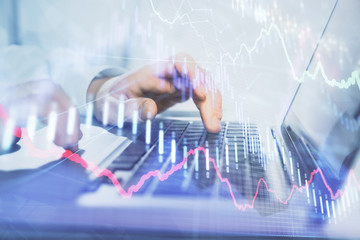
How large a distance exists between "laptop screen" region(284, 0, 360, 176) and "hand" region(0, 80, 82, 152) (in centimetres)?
52

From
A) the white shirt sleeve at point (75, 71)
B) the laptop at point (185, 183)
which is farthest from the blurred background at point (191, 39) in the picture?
the laptop at point (185, 183)

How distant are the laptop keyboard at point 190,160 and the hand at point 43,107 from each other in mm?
95

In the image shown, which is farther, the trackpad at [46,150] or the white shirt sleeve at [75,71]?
the white shirt sleeve at [75,71]

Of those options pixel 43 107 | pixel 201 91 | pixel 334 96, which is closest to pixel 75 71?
pixel 43 107

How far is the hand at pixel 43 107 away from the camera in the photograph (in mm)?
383

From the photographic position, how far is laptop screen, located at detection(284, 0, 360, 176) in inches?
21.7

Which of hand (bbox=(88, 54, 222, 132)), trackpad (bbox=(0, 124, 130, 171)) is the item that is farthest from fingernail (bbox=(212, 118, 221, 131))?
trackpad (bbox=(0, 124, 130, 171))

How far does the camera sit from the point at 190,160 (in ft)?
1.33

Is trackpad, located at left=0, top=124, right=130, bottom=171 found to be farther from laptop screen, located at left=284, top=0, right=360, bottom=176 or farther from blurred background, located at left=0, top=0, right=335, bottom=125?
laptop screen, located at left=284, top=0, right=360, bottom=176

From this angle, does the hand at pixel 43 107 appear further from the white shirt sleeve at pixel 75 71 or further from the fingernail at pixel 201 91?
the fingernail at pixel 201 91

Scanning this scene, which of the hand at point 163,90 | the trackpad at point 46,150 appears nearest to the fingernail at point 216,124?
the hand at point 163,90

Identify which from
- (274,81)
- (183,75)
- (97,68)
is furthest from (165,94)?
(274,81)

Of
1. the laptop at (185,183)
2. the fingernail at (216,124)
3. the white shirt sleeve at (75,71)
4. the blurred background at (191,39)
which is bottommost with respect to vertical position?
the laptop at (185,183)

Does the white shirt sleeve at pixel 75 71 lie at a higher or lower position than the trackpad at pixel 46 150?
higher
